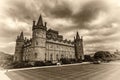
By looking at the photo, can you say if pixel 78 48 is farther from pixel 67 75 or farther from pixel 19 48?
pixel 67 75

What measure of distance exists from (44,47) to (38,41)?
4.58 meters

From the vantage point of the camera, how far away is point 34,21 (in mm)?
44688

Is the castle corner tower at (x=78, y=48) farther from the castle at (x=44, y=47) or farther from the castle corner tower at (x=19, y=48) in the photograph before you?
the castle corner tower at (x=19, y=48)

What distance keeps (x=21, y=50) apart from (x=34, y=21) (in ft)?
75.1

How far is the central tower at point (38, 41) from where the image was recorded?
41272 millimetres

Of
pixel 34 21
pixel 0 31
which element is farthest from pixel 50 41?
pixel 0 31

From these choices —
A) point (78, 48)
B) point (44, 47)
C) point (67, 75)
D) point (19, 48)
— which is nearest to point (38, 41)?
point (44, 47)

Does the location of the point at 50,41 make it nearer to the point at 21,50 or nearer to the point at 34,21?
the point at 34,21

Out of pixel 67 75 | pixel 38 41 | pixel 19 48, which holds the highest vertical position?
pixel 38 41

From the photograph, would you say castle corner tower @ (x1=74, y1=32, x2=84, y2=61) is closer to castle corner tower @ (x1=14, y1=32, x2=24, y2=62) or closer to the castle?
the castle

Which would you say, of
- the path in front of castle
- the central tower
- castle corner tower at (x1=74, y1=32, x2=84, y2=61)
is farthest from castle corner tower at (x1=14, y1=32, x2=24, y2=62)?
the path in front of castle

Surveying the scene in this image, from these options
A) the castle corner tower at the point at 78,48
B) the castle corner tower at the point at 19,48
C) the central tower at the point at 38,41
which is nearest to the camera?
the central tower at the point at 38,41

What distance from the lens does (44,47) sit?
146 feet

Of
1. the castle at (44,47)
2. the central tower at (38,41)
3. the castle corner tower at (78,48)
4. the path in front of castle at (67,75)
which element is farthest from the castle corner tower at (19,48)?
the path in front of castle at (67,75)
